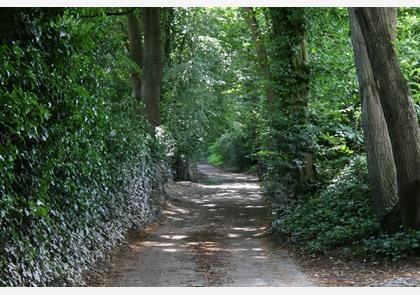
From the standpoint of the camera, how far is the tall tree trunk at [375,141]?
9055 mm

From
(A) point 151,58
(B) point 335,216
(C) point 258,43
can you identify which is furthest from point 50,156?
(C) point 258,43

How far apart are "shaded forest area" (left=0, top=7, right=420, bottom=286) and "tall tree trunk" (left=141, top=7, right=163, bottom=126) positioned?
5 cm

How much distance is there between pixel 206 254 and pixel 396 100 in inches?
163

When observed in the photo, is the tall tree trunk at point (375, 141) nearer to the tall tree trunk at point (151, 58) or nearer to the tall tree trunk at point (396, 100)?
the tall tree trunk at point (396, 100)

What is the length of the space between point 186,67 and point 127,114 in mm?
8977

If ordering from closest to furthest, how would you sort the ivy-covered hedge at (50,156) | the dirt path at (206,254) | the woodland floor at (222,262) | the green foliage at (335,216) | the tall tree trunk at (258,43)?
the ivy-covered hedge at (50,156)
the woodland floor at (222,262)
the dirt path at (206,254)
the green foliage at (335,216)
the tall tree trunk at (258,43)

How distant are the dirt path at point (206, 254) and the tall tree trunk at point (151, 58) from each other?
3416mm

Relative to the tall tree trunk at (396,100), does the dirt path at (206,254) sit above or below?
below

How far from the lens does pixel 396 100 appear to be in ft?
25.2

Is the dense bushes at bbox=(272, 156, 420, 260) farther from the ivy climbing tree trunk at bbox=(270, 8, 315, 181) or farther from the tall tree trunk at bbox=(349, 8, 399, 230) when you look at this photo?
the ivy climbing tree trunk at bbox=(270, 8, 315, 181)

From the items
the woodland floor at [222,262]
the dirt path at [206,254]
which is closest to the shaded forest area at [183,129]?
the woodland floor at [222,262]

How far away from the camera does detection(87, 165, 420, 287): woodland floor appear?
23.0 ft

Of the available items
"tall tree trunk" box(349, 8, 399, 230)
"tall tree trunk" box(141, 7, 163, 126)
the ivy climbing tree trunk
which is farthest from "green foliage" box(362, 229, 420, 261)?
"tall tree trunk" box(141, 7, 163, 126)

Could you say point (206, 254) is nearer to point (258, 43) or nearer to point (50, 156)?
point (50, 156)
